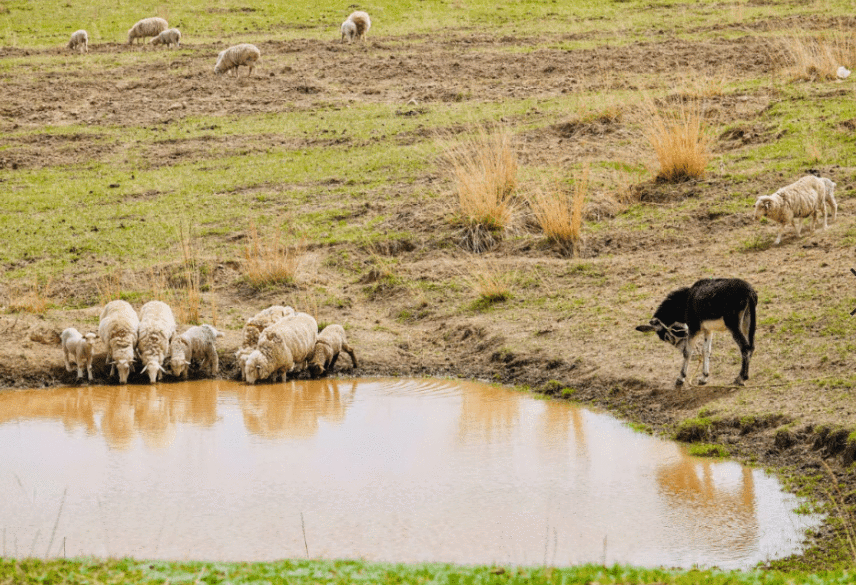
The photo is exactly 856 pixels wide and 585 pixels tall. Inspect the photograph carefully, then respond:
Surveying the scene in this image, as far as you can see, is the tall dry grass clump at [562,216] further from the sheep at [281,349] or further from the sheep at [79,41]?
the sheep at [79,41]

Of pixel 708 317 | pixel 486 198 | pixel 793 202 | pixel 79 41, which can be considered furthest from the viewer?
pixel 79 41

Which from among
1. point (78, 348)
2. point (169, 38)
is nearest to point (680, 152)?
point (78, 348)

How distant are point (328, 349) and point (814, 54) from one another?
49.2 ft

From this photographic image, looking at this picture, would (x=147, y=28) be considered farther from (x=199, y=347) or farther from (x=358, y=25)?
(x=199, y=347)

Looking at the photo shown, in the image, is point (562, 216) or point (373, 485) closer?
point (373, 485)

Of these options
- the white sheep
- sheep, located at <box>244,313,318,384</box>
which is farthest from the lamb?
sheep, located at <box>244,313,318,384</box>

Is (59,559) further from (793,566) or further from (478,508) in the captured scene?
(793,566)

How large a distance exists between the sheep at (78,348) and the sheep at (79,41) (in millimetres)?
18358

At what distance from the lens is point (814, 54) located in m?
23.5

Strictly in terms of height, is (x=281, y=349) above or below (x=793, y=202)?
below

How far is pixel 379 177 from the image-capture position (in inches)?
779

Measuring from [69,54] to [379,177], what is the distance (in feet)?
45.0

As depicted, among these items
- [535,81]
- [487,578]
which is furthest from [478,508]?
[535,81]

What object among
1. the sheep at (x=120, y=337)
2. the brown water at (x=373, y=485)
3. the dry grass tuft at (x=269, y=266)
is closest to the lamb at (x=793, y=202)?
the brown water at (x=373, y=485)
